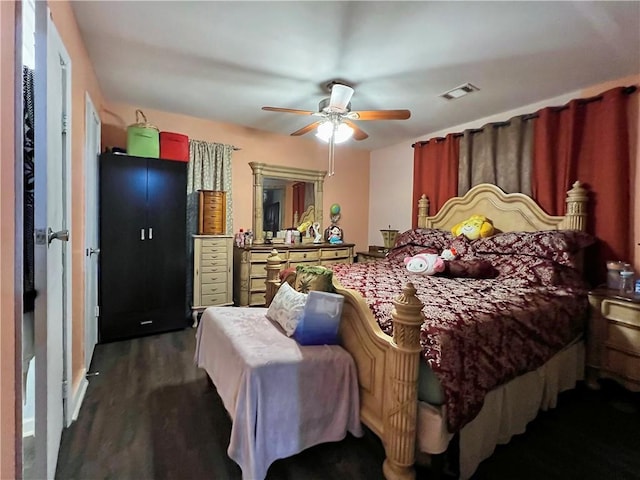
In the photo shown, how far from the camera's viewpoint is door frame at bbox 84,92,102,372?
2.37 metres

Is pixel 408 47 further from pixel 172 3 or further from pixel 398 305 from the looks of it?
pixel 398 305

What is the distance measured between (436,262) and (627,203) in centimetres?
159

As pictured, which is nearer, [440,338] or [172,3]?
[440,338]

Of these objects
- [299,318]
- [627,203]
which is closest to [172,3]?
[299,318]

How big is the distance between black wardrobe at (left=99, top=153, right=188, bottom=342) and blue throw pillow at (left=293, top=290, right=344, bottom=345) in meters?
2.13

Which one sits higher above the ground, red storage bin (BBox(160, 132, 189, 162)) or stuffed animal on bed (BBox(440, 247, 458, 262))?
red storage bin (BBox(160, 132, 189, 162))

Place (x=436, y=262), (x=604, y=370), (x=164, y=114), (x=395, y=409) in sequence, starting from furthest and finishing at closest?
1. (x=164, y=114)
2. (x=436, y=262)
3. (x=604, y=370)
4. (x=395, y=409)

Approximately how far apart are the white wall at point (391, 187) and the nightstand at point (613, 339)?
2.48 meters

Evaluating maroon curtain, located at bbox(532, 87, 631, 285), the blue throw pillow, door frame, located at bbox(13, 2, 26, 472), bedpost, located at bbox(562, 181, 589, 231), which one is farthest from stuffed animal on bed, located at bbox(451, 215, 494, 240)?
door frame, located at bbox(13, 2, 26, 472)

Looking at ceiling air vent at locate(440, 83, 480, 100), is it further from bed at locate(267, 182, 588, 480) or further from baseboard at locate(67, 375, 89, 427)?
baseboard at locate(67, 375, 89, 427)

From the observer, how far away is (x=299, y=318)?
1.76 m

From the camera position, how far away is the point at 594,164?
8.94 ft

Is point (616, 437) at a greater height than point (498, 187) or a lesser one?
lesser

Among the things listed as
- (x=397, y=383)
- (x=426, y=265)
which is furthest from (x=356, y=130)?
(x=397, y=383)
